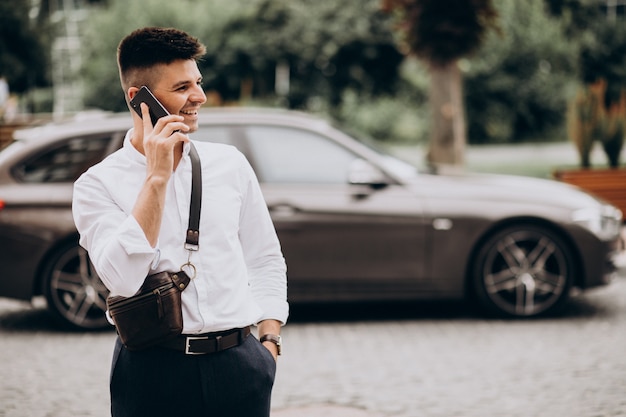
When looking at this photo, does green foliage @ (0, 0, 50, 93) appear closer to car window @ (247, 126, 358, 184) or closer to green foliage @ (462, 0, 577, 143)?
green foliage @ (462, 0, 577, 143)

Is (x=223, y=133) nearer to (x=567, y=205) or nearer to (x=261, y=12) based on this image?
(x=567, y=205)

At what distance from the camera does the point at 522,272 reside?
7309 millimetres

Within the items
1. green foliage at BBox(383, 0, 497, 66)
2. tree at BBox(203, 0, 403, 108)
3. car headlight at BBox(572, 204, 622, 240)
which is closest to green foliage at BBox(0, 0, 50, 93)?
tree at BBox(203, 0, 403, 108)

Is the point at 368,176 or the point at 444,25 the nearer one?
the point at 368,176

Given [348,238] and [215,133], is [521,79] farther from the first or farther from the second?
[348,238]

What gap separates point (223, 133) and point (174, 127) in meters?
5.13

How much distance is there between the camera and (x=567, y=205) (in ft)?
24.3

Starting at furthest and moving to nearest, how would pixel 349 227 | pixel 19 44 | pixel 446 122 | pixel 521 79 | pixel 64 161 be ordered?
pixel 521 79, pixel 19 44, pixel 446 122, pixel 64 161, pixel 349 227

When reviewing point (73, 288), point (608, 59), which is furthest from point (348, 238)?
point (608, 59)

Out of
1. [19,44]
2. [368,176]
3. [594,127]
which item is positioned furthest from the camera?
[19,44]

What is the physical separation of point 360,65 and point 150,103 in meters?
32.1

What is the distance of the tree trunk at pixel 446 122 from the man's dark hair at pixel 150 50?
1272 centimetres

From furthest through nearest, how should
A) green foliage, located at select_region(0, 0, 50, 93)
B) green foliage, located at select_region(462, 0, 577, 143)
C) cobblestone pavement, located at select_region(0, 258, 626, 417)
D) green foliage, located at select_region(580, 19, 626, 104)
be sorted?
green foliage, located at select_region(580, 19, 626, 104) < green foliage, located at select_region(462, 0, 577, 143) < green foliage, located at select_region(0, 0, 50, 93) < cobblestone pavement, located at select_region(0, 258, 626, 417)

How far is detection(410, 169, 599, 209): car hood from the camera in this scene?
290 inches
